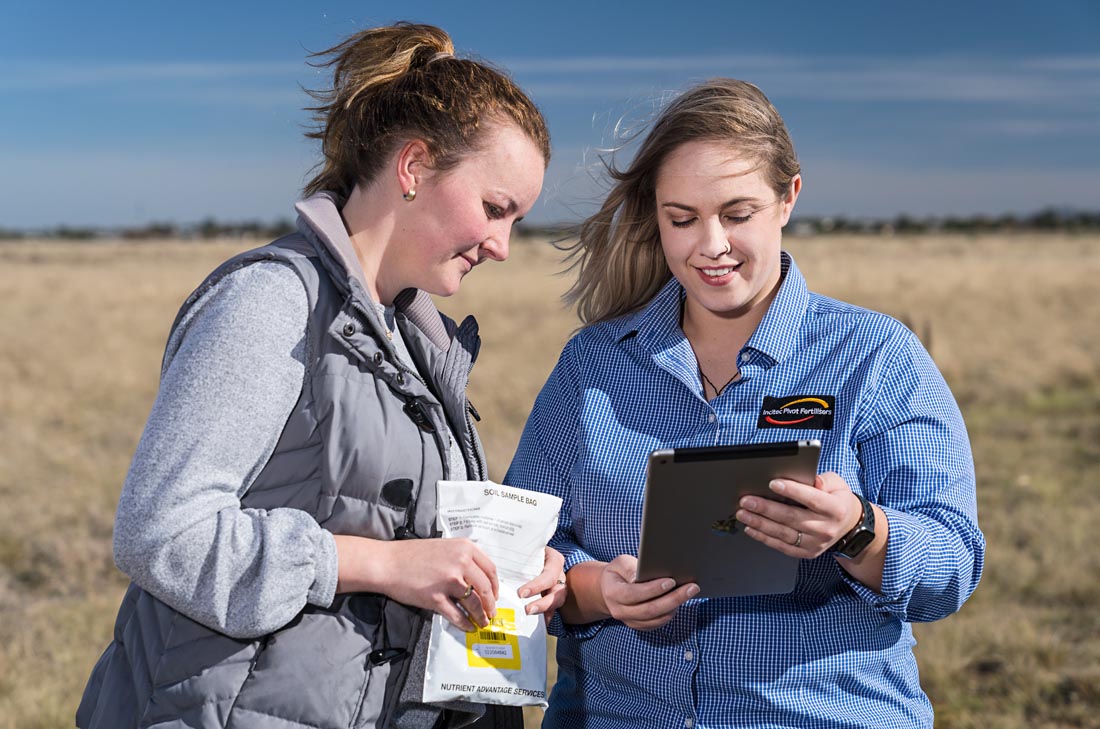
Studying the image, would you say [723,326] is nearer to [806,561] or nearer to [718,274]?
[718,274]

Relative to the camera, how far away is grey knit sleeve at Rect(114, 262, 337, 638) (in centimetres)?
183

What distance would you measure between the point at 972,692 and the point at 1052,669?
506 millimetres

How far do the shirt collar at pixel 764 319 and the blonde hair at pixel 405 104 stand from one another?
0.51m

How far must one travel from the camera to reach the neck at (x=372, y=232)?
7.42 feet

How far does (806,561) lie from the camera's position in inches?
90.0

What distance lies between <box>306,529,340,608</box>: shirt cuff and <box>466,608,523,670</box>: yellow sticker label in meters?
0.37

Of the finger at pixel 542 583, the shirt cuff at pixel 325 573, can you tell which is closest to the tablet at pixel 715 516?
the finger at pixel 542 583

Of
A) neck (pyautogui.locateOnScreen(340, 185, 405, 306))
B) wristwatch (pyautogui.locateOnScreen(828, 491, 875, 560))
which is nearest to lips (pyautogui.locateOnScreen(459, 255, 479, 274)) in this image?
neck (pyautogui.locateOnScreen(340, 185, 405, 306))

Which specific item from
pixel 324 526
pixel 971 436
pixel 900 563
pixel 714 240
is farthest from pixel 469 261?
pixel 971 436

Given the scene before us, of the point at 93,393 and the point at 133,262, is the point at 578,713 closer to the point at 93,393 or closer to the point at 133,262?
the point at 93,393

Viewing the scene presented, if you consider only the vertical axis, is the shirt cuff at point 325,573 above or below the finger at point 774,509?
below

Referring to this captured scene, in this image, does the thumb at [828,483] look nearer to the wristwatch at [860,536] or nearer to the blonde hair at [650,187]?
the wristwatch at [860,536]

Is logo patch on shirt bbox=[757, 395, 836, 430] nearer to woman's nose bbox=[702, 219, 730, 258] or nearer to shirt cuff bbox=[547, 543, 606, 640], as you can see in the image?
woman's nose bbox=[702, 219, 730, 258]

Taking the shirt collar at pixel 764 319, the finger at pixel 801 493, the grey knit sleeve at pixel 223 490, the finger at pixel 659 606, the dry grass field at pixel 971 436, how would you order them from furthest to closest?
the dry grass field at pixel 971 436 → the shirt collar at pixel 764 319 → the finger at pixel 659 606 → the finger at pixel 801 493 → the grey knit sleeve at pixel 223 490
